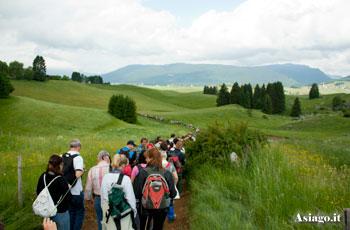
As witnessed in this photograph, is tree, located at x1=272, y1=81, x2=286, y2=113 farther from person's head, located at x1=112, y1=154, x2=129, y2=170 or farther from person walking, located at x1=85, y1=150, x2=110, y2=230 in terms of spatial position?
person's head, located at x1=112, y1=154, x2=129, y2=170

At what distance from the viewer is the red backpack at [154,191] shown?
7.11 metres

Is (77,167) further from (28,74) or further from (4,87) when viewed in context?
(28,74)

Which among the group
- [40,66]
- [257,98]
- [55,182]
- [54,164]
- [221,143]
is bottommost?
[257,98]

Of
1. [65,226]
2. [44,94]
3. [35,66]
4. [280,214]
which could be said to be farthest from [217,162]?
[35,66]

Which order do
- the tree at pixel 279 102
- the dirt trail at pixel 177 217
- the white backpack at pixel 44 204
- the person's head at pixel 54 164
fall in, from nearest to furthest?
1. the white backpack at pixel 44 204
2. the person's head at pixel 54 164
3. the dirt trail at pixel 177 217
4. the tree at pixel 279 102

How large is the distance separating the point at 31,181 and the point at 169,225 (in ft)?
15.5

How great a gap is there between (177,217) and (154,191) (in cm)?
362

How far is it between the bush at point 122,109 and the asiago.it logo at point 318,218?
58400 mm

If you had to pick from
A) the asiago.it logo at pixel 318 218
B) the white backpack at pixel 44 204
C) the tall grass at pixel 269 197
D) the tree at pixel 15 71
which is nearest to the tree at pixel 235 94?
the tree at pixel 15 71

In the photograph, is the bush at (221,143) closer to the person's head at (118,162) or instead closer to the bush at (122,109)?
the person's head at (118,162)

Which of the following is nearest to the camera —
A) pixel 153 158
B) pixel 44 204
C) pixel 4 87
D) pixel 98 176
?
pixel 44 204

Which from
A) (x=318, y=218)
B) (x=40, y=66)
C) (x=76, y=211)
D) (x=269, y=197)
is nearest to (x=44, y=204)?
(x=76, y=211)

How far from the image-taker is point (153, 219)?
24.3ft

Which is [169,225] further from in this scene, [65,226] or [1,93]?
[1,93]
